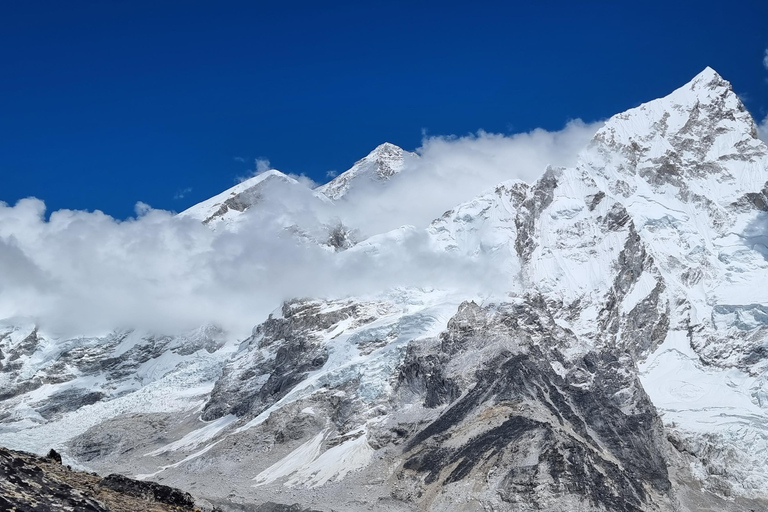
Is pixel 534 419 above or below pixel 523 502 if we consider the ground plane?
above

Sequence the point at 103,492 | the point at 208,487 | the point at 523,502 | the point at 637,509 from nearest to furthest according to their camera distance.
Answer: the point at 103,492
the point at 523,502
the point at 637,509
the point at 208,487

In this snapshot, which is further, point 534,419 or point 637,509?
point 534,419

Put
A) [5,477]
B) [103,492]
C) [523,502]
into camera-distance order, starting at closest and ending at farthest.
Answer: [5,477] → [103,492] → [523,502]

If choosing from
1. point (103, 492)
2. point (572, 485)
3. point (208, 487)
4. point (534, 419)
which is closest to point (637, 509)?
point (572, 485)

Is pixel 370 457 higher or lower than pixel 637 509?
higher

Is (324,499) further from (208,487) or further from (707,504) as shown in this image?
(707,504)

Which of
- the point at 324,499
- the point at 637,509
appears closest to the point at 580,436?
the point at 637,509

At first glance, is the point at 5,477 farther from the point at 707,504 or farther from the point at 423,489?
the point at 707,504

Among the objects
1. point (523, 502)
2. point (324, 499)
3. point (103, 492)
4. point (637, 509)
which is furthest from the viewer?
point (324, 499)

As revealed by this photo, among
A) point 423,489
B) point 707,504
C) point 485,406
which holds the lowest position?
point 707,504
